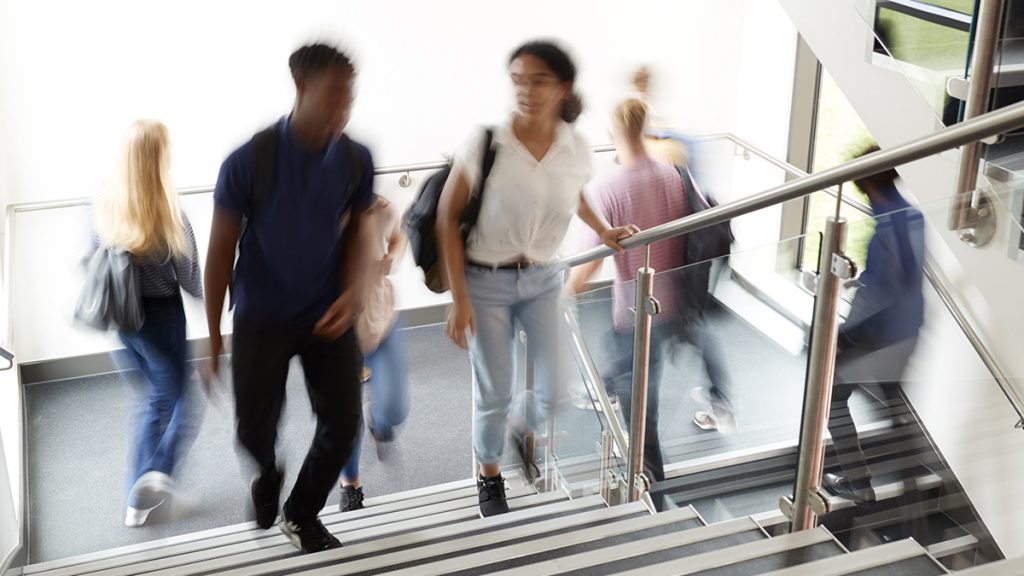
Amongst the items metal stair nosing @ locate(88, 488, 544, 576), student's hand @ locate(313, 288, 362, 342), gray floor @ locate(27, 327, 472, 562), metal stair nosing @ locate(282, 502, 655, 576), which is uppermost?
student's hand @ locate(313, 288, 362, 342)

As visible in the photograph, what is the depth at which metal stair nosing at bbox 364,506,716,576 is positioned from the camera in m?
2.82

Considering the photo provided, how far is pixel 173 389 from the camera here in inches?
182

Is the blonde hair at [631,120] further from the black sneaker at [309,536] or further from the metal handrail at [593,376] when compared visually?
the black sneaker at [309,536]

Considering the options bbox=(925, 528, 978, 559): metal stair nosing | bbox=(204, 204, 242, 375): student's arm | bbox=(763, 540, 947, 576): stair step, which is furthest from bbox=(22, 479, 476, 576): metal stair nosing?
bbox=(763, 540, 947, 576): stair step

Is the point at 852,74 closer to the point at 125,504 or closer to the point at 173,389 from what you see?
the point at 173,389

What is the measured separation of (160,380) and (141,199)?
87 centimetres

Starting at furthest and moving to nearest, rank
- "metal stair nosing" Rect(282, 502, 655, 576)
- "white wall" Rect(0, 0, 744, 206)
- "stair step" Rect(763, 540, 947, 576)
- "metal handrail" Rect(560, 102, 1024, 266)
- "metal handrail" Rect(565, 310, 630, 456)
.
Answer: "white wall" Rect(0, 0, 744, 206) < "metal handrail" Rect(565, 310, 630, 456) < "metal stair nosing" Rect(282, 502, 655, 576) < "stair step" Rect(763, 540, 947, 576) < "metal handrail" Rect(560, 102, 1024, 266)

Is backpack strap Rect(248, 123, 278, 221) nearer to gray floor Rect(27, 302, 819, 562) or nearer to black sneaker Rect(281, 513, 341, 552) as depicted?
black sneaker Rect(281, 513, 341, 552)

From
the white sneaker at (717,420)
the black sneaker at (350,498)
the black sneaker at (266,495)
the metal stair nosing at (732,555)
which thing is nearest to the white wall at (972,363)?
the metal stair nosing at (732,555)

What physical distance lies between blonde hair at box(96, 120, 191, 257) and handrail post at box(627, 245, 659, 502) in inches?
76.0

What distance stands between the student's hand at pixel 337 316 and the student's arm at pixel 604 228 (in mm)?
888

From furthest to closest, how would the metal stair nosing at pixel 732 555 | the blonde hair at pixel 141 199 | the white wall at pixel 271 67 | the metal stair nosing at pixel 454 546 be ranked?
the white wall at pixel 271 67 → the blonde hair at pixel 141 199 → the metal stair nosing at pixel 454 546 → the metal stair nosing at pixel 732 555

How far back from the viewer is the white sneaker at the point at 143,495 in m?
4.83

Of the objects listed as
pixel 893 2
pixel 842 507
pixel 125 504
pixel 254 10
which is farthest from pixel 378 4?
pixel 842 507
